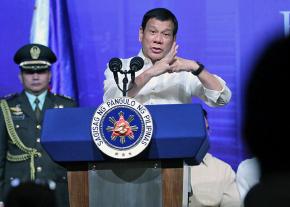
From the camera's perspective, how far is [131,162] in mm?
1674

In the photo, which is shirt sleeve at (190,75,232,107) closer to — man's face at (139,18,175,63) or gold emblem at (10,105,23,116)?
man's face at (139,18,175,63)

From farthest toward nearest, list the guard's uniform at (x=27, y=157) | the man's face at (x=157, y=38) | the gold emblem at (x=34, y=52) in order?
the gold emblem at (x=34, y=52) < the guard's uniform at (x=27, y=157) < the man's face at (x=157, y=38)

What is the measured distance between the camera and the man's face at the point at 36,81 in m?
2.99

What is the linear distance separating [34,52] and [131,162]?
1.57 metres

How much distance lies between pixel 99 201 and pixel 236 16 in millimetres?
Result: 1729

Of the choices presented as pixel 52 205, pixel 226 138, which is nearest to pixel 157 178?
pixel 52 205

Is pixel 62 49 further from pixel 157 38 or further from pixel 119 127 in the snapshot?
pixel 119 127

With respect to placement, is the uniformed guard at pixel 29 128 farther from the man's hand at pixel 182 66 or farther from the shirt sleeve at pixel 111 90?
the man's hand at pixel 182 66

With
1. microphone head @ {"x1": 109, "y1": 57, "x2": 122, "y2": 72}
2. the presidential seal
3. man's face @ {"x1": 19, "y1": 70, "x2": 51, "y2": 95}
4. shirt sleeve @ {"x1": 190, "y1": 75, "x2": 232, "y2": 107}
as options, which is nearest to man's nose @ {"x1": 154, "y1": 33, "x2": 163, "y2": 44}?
shirt sleeve @ {"x1": 190, "y1": 75, "x2": 232, "y2": 107}

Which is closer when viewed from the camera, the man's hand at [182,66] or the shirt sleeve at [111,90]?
the man's hand at [182,66]

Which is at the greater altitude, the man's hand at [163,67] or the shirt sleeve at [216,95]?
the man's hand at [163,67]

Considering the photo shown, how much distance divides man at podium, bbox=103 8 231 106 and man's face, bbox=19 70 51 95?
0.74 m

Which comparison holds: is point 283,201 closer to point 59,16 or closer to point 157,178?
point 157,178

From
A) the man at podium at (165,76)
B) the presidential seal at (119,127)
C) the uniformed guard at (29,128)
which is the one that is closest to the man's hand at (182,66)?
the man at podium at (165,76)
